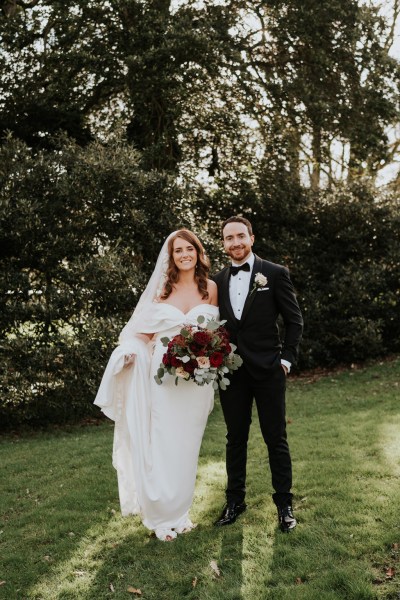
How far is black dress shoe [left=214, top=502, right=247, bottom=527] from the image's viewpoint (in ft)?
15.4

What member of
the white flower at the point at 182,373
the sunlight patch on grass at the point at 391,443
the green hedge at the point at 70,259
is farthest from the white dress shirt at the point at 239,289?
the green hedge at the point at 70,259

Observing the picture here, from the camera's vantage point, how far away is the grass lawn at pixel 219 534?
3.78 m

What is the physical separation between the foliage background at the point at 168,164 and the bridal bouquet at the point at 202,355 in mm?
4574

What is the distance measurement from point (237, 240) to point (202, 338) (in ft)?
2.79

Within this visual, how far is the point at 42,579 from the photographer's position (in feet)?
13.6

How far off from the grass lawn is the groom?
0.44 meters

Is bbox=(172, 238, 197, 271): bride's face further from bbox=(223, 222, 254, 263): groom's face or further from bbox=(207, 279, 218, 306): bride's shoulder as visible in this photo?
bbox=(223, 222, 254, 263): groom's face

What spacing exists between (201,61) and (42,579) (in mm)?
10033

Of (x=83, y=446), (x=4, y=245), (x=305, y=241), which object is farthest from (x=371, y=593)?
(x=305, y=241)

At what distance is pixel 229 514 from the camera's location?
473 centimetres

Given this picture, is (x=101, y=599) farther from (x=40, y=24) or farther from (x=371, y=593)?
(x=40, y=24)

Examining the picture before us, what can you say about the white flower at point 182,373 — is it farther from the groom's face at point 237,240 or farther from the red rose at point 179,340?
the groom's face at point 237,240

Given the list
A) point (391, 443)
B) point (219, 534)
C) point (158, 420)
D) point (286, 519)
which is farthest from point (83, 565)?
point (391, 443)

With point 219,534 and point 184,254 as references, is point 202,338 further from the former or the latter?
point 219,534
